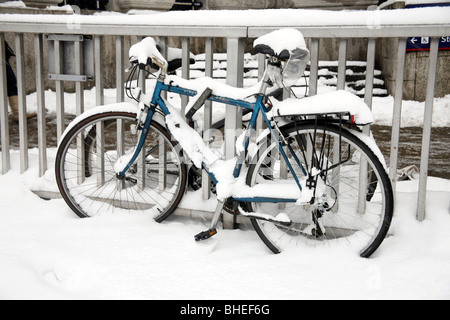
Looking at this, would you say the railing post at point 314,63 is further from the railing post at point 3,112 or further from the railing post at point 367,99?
the railing post at point 3,112

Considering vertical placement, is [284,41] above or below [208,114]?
above

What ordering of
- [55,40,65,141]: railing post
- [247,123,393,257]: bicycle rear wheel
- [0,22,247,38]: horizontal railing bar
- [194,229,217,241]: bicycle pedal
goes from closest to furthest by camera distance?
[247,123,393,257]: bicycle rear wheel
[194,229,217,241]: bicycle pedal
[0,22,247,38]: horizontal railing bar
[55,40,65,141]: railing post


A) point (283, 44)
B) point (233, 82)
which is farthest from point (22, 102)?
point (283, 44)

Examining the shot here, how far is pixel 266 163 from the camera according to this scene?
3609 millimetres

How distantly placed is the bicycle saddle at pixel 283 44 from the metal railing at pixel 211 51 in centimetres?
34

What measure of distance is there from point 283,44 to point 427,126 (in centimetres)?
107

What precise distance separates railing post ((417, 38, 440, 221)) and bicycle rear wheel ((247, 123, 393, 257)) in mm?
267

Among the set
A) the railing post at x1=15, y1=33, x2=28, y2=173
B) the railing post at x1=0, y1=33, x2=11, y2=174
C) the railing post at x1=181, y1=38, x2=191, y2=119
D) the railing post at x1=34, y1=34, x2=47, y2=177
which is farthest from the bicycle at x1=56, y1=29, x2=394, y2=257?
the railing post at x1=0, y1=33, x2=11, y2=174

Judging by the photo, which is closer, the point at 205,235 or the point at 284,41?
the point at 284,41

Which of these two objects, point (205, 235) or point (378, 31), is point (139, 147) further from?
point (378, 31)

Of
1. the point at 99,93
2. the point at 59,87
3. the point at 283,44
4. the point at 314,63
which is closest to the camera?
the point at 283,44

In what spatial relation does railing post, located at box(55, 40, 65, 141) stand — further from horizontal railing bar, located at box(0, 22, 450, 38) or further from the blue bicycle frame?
the blue bicycle frame

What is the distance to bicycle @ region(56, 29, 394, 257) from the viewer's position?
126 inches


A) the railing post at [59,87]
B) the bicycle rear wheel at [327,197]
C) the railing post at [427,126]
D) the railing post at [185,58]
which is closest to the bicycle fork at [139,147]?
the railing post at [185,58]
